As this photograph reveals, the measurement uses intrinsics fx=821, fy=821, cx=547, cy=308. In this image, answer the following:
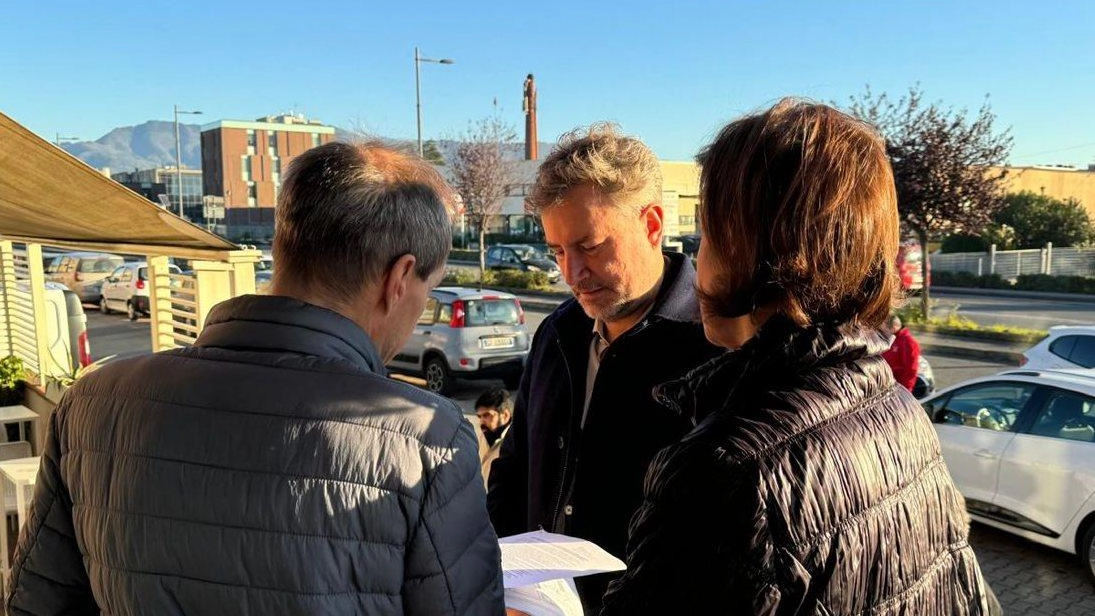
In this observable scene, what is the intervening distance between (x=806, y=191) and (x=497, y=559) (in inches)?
29.6

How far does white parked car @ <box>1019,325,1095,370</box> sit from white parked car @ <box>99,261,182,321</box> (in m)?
20.4

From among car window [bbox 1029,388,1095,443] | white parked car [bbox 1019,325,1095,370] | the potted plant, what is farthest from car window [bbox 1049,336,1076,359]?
the potted plant

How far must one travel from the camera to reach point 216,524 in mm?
1237

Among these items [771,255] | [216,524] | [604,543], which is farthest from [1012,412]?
[216,524]

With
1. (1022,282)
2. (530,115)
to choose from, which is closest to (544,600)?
(1022,282)

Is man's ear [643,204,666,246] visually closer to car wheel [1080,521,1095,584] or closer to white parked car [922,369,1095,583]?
white parked car [922,369,1095,583]

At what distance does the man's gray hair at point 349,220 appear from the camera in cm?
141

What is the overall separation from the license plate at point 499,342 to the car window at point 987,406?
6.99 meters

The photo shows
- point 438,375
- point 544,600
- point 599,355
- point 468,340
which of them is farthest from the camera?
point 438,375

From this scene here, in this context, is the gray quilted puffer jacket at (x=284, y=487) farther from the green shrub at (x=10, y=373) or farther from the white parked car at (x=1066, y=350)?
the white parked car at (x=1066, y=350)

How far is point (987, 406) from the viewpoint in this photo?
263 inches

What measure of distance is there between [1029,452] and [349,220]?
623 cm

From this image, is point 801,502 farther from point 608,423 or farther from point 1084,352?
point 1084,352

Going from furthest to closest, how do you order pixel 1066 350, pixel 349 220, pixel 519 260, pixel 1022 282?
1. pixel 519 260
2. pixel 1022 282
3. pixel 1066 350
4. pixel 349 220
